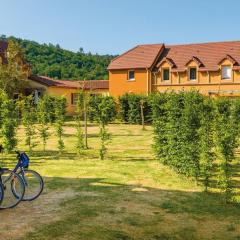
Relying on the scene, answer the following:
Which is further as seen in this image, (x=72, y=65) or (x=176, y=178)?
(x=72, y=65)

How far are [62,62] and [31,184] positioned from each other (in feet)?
220

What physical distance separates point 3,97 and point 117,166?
21.8ft

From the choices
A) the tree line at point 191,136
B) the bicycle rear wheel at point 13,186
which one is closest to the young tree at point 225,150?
the tree line at point 191,136

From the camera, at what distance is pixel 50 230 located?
27.5 ft

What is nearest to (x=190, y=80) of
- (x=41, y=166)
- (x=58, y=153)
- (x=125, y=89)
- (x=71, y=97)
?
(x=125, y=89)

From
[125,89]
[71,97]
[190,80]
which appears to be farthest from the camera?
[71,97]

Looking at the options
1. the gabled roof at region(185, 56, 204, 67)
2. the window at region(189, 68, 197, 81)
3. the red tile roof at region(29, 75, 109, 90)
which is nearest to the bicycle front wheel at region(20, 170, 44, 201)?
the red tile roof at region(29, 75, 109, 90)

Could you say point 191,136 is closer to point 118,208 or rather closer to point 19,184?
point 118,208

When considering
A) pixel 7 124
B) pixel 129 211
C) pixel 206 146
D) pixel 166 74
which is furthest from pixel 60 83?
pixel 129 211

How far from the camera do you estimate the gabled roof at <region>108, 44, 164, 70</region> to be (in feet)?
150

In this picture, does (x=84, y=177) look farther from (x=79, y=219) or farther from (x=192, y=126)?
(x=79, y=219)

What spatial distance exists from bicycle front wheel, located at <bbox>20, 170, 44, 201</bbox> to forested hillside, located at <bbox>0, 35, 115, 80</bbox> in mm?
60121

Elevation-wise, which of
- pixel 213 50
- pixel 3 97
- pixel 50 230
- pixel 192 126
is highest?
pixel 213 50

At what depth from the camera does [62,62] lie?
251 feet
